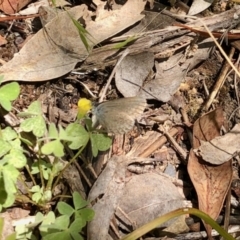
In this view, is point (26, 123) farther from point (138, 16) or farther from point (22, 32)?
point (138, 16)

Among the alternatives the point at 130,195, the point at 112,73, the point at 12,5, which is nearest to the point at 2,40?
the point at 12,5

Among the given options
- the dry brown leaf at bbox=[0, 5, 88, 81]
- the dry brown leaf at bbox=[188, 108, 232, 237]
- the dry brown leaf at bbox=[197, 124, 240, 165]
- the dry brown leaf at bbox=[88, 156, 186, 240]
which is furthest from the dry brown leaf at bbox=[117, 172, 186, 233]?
the dry brown leaf at bbox=[0, 5, 88, 81]

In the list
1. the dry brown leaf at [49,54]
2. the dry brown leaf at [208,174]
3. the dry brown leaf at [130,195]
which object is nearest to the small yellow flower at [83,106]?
the dry brown leaf at [130,195]

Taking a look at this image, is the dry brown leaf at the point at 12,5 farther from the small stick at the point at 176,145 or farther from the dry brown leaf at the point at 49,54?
the small stick at the point at 176,145

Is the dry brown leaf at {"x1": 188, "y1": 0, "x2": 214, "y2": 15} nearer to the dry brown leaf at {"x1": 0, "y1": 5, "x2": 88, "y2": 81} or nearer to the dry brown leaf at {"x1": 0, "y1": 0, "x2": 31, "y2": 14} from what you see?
the dry brown leaf at {"x1": 0, "y1": 5, "x2": 88, "y2": 81}

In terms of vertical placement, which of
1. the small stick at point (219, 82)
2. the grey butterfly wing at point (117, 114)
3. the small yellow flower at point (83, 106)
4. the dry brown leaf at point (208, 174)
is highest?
the small yellow flower at point (83, 106)

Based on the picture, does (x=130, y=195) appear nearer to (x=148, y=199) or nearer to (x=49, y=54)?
(x=148, y=199)
